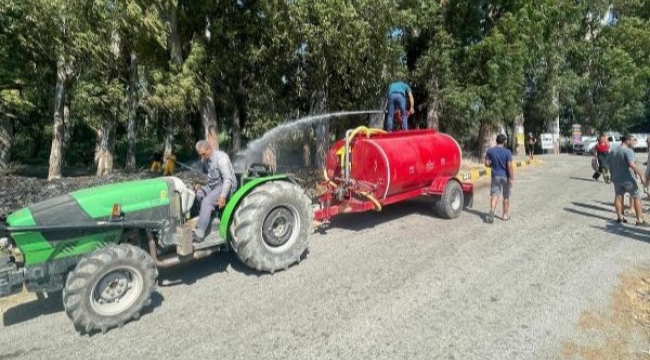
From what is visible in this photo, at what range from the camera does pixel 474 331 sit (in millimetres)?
4016

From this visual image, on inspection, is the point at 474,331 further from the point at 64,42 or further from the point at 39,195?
the point at 64,42

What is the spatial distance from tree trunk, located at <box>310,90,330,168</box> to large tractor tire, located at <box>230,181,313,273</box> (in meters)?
7.31

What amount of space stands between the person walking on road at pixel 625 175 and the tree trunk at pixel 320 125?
7.48 meters

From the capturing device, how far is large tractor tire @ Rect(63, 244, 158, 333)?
394 cm

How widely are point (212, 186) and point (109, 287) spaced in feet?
5.61

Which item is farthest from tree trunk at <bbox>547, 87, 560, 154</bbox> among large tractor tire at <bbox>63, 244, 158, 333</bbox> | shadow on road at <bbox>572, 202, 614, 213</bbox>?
large tractor tire at <bbox>63, 244, 158, 333</bbox>

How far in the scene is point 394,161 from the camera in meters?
7.28

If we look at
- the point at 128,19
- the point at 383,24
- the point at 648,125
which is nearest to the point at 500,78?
the point at 383,24

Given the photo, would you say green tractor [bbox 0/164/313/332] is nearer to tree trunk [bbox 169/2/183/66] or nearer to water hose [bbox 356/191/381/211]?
water hose [bbox 356/191/381/211]

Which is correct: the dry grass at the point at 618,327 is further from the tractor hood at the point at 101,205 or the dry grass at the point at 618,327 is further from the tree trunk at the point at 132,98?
the tree trunk at the point at 132,98

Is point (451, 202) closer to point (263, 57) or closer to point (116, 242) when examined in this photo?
point (116, 242)

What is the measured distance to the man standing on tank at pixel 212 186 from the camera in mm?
5145

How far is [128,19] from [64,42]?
3615mm

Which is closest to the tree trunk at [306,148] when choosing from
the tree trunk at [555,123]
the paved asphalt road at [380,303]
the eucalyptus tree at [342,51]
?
the eucalyptus tree at [342,51]
